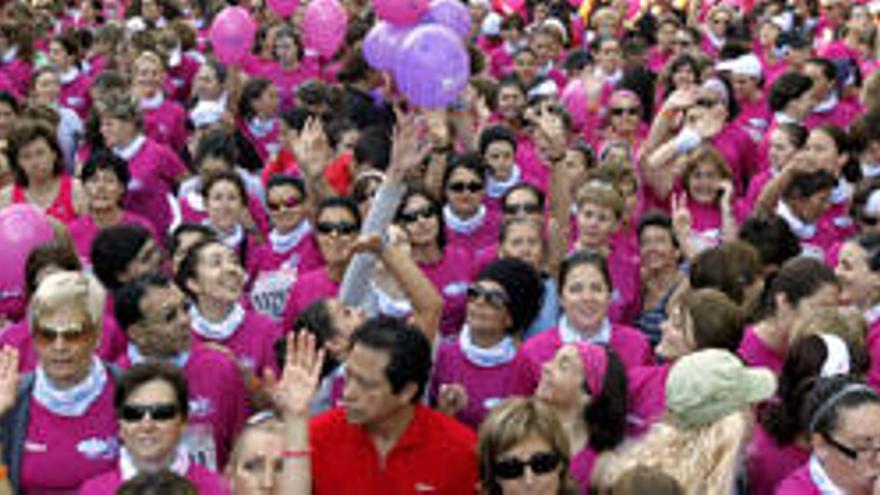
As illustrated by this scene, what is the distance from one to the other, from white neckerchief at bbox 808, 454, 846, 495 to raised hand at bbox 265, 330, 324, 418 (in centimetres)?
139

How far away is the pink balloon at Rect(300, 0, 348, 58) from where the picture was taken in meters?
9.95

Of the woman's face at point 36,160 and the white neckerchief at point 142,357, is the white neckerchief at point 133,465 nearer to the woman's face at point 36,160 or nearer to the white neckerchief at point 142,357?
the white neckerchief at point 142,357

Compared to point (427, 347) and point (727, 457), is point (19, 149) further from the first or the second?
point (727, 457)

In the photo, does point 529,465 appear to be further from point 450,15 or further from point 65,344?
point 450,15

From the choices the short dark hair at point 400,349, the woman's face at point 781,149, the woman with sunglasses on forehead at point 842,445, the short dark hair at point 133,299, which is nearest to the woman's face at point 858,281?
the woman with sunglasses on forehead at point 842,445

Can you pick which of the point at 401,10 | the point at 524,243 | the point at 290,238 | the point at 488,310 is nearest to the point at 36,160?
the point at 290,238

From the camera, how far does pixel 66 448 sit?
4016mm

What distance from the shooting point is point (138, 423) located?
3729 millimetres

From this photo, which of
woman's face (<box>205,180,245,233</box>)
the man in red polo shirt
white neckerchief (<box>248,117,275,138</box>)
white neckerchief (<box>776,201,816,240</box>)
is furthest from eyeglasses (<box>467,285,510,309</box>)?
white neckerchief (<box>248,117,275,138</box>)

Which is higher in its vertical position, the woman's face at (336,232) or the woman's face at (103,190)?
the woman's face at (103,190)

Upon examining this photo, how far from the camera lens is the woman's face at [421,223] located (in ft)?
18.6

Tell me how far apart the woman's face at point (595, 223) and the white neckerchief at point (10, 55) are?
252 inches

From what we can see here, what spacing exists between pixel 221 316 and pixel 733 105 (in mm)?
4933

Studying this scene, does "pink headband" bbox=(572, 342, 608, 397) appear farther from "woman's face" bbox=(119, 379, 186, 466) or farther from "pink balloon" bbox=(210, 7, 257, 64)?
"pink balloon" bbox=(210, 7, 257, 64)
